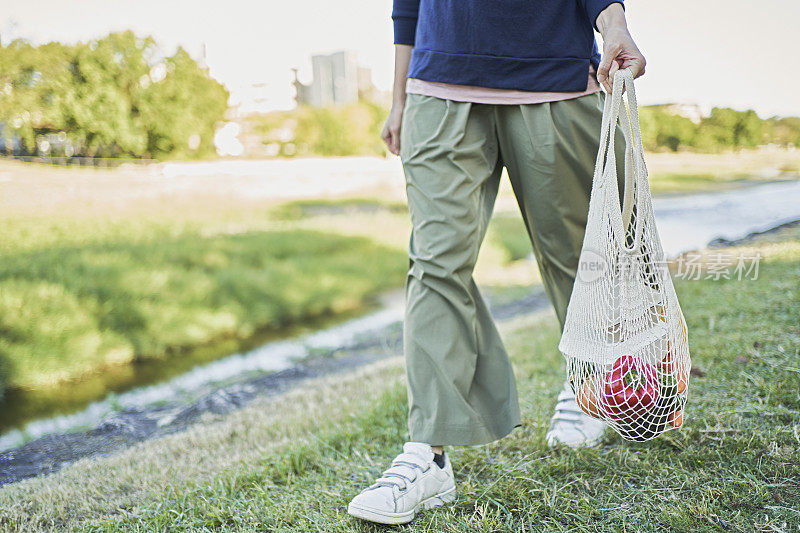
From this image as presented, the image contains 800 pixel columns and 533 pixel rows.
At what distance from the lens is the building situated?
27766 mm

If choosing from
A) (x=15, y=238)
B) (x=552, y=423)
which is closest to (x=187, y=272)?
(x=15, y=238)

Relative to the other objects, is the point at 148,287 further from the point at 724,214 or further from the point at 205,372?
the point at 724,214

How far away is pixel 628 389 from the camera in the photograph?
5.21 ft

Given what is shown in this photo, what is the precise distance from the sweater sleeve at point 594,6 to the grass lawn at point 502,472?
48.1 inches

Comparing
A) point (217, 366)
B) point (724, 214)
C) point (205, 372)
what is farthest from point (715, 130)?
point (205, 372)

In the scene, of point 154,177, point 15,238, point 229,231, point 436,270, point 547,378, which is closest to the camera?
point 436,270

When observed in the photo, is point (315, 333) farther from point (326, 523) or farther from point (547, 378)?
point (326, 523)

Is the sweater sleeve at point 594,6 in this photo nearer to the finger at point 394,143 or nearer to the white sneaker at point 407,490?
the finger at point 394,143

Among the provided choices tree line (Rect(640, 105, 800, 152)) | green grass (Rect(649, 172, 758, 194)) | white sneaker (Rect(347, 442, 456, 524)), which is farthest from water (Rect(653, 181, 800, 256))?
white sneaker (Rect(347, 442, 456, 524))

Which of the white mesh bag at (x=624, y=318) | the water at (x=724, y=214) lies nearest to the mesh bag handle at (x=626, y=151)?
the white mesh bag at (x=624, y=318)

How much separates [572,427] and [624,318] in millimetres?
560

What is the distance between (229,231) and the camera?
997cm

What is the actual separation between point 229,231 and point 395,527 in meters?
8.88

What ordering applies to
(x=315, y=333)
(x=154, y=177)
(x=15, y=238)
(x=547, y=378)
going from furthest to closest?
(x=154, y=177)
(x=15, y=238)
(x=315, y=333)
(x=547, y=378)
